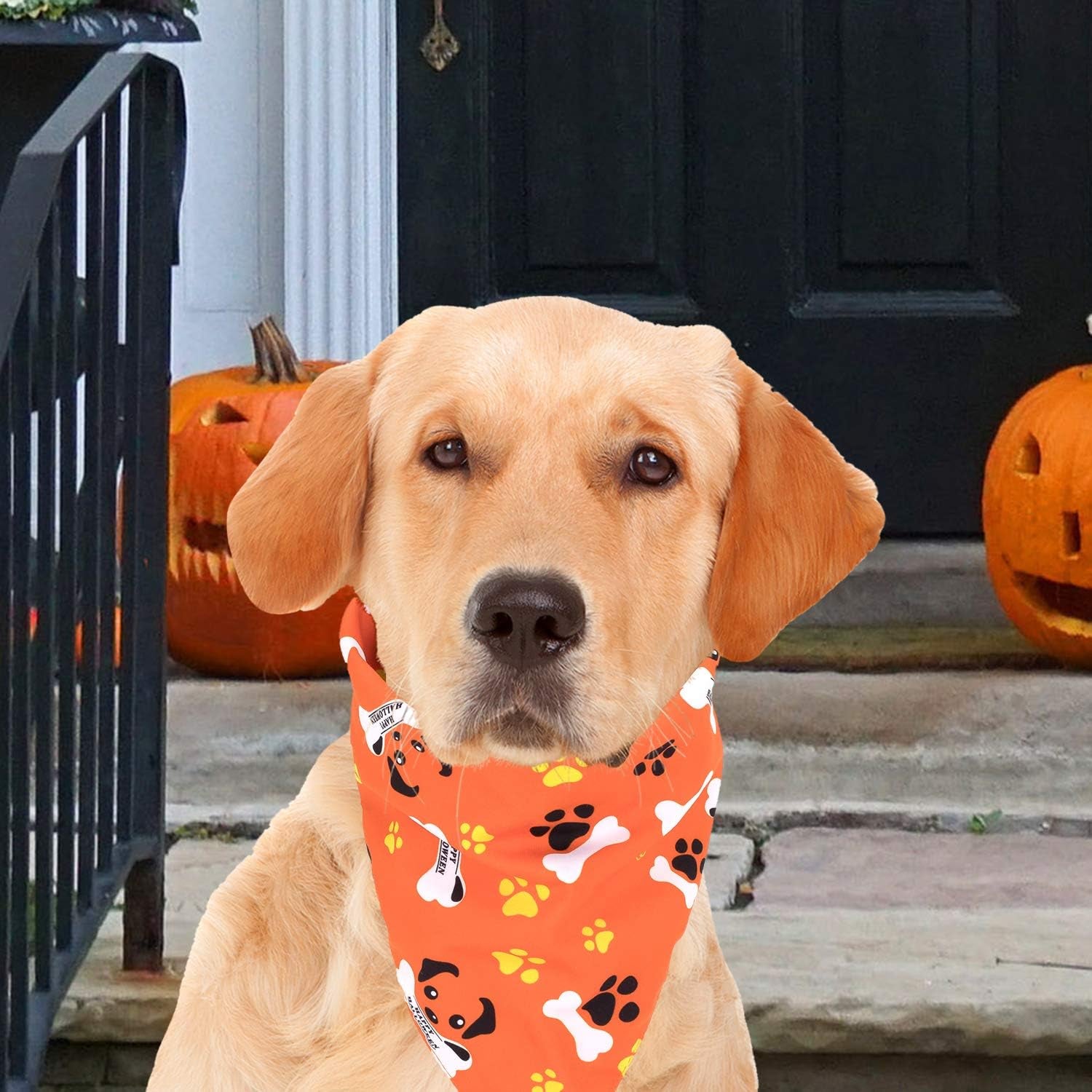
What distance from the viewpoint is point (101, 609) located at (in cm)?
237

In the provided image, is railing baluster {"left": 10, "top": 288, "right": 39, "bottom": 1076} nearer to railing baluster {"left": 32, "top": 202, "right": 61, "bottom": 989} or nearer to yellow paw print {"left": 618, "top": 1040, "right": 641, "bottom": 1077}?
railing baluster {"left": 32, "top": 202, "right": 61, "bottom": 989}

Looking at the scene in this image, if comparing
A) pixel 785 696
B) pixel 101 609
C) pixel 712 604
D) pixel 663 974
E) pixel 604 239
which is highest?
pixel 604 239

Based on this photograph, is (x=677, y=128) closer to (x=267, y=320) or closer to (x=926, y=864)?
(x=267, y=320)

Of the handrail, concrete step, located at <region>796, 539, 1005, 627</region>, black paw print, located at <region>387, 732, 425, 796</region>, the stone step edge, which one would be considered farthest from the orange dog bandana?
concrete step, located at <region>796, 539, 1005, 627</region>

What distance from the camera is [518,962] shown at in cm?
173

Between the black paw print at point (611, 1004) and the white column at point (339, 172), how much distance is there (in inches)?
102

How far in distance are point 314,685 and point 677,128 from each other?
164 cm

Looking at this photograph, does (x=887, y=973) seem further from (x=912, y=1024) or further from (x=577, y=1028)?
(x=577, y=1028)

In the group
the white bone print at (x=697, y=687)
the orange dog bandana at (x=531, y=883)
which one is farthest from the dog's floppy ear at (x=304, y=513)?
the white bone print at (x=697, y=687)

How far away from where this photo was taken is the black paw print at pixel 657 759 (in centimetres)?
171

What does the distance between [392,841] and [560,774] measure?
18 centimetres

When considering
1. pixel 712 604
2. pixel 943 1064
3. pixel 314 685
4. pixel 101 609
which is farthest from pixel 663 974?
pixel 314 685

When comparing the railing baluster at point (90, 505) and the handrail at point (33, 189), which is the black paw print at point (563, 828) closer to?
the handrail at point (33, 189)

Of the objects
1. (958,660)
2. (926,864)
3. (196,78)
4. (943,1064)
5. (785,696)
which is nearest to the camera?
(943,1064)
